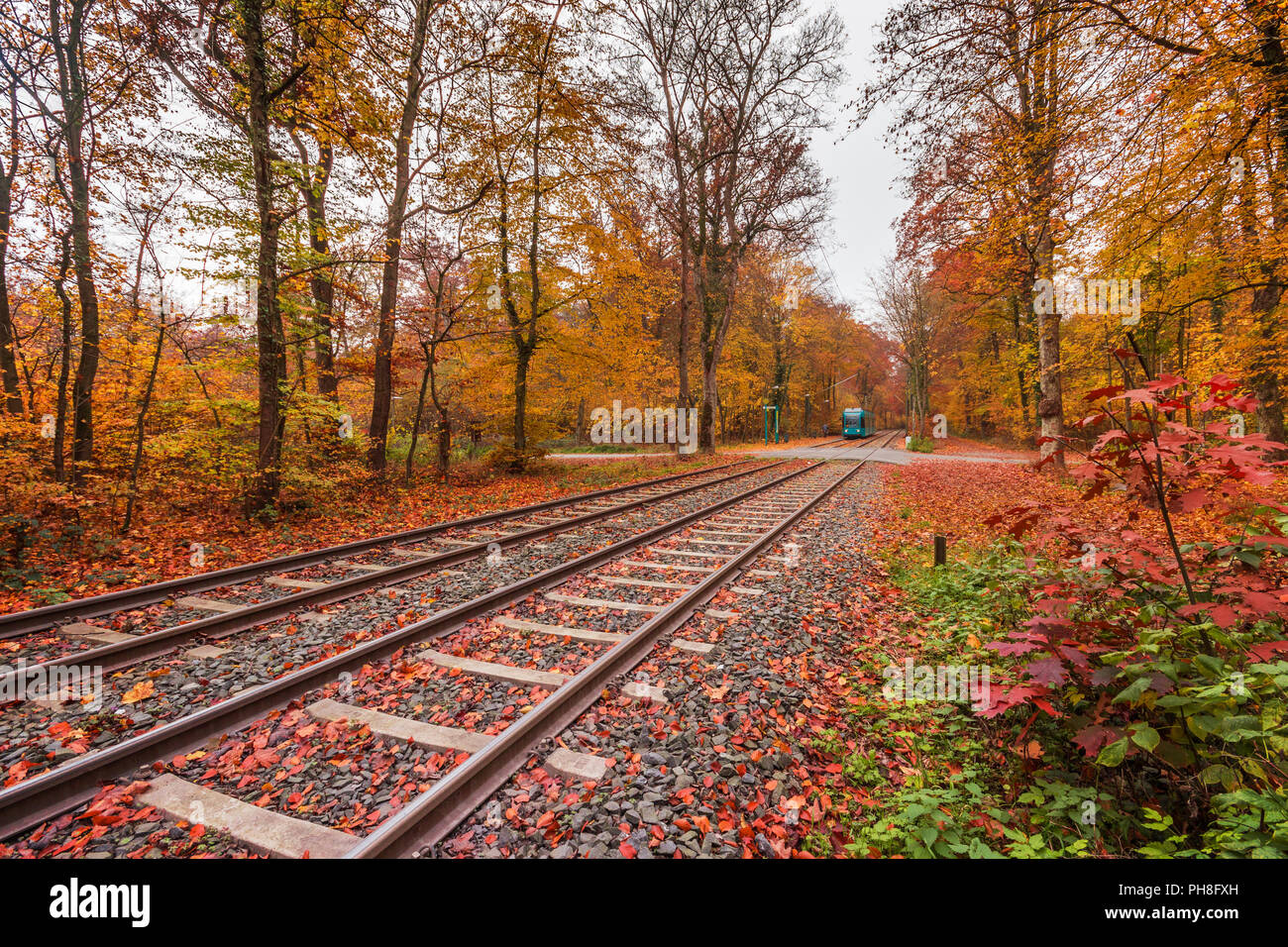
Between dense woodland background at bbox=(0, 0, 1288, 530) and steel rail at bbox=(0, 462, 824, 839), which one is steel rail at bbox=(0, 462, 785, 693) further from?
dense woodland background at bbox=(0, 0, 1288, 530)

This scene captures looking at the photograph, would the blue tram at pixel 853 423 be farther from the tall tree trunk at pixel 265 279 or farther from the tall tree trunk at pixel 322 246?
the tall tree trunk at pixel 265 279

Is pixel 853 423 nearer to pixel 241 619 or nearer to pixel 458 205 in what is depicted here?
pixel 458 205

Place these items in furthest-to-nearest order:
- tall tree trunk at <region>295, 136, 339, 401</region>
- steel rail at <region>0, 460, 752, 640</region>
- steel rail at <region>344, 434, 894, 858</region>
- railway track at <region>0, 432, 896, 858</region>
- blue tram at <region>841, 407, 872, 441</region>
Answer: blue tram at <region>841, 407, 872, 441</region> < tall tree trunk at <region>295, 136, 339, 401</region> < steel rail at <region>0, 460, 752, 640</region> < railway track at <region>0, 432, 896, 858</region> < steel rail at <region>344, 434, 894, 858</region>

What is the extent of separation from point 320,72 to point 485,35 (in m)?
4.54

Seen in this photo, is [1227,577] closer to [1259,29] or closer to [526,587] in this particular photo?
[526,587]

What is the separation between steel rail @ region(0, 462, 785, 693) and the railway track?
62 centimetres

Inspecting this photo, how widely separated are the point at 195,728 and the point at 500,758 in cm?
189

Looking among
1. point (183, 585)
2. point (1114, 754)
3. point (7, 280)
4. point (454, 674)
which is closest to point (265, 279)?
point (7, 280)

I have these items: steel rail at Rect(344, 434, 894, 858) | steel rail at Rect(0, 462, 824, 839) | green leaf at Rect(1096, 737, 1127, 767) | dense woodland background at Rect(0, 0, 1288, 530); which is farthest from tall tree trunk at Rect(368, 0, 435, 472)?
green leaf at Rect(1096, 737, 1127, 767)

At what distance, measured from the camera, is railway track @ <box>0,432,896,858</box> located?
2061 millimetres

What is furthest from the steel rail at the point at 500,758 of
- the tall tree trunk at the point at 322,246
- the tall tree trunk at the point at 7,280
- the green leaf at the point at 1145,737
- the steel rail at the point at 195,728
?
the tall tree trunk at the point at 7,280

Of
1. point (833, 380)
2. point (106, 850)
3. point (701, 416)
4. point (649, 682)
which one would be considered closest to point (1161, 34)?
point (649, 682)

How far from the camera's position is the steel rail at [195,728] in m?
2.15

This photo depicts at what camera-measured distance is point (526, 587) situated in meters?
4.91
